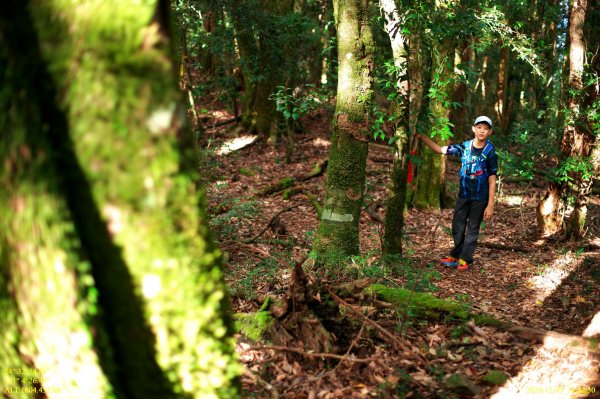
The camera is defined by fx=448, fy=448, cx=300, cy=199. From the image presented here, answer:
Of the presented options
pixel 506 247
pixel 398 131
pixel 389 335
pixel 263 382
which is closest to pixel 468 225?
pixel 506 247

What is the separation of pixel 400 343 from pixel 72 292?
257cm

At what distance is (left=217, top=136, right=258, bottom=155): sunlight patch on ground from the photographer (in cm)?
1352

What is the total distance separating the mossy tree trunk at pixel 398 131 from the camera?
5.30m

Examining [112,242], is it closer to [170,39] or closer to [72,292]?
[72,292]

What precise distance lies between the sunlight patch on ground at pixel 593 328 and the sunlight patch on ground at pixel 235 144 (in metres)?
10.6

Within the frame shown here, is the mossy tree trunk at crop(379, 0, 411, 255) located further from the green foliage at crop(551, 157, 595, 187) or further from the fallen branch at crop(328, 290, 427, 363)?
the green foliage at crop(551, 157, 595, 187)

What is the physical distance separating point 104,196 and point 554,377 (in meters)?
3.49

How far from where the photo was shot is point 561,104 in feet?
26.2

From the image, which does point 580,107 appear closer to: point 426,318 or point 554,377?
point 426,318

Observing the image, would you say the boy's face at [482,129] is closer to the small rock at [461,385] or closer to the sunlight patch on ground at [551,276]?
the sunlight patch on ground at [551,276]

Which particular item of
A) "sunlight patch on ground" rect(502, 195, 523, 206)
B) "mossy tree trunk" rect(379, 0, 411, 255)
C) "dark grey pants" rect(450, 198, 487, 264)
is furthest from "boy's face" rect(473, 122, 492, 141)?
"sunlight patch on ground" rect(502, 195, 523, 206)

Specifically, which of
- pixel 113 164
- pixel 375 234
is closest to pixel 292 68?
pixel 375 234

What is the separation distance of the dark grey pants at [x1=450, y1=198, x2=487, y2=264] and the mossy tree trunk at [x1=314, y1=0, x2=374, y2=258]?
78.5 inches

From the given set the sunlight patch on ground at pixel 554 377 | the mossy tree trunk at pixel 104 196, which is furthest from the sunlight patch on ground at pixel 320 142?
the mossy tree trunk at pixel 104 196
